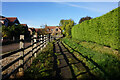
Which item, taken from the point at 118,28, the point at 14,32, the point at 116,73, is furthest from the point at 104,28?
the point at 14,32

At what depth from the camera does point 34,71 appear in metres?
4.28

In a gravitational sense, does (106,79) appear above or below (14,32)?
below

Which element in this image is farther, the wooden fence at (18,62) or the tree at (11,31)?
the tree at (11,31)

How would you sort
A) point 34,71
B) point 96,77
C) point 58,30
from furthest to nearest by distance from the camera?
point 58,30 → point 34,71 → point 96,77

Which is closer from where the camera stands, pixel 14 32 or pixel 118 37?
pixel 118 37

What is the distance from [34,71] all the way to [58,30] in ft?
213

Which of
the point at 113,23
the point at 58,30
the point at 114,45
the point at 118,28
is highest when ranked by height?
the point at 58,30

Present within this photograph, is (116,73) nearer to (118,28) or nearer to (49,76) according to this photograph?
(49,76)

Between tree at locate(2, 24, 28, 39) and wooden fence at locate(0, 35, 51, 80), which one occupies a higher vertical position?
tree at locate(2, 24, 28, 39)

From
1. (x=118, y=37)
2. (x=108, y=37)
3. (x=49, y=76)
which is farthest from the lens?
(x=108, y=37)

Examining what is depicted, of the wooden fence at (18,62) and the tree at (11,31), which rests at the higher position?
the tree at (11,31)

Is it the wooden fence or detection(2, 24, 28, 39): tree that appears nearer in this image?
the wooden fence

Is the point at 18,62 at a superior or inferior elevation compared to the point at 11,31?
inferior

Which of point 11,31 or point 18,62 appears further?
point 11,31
